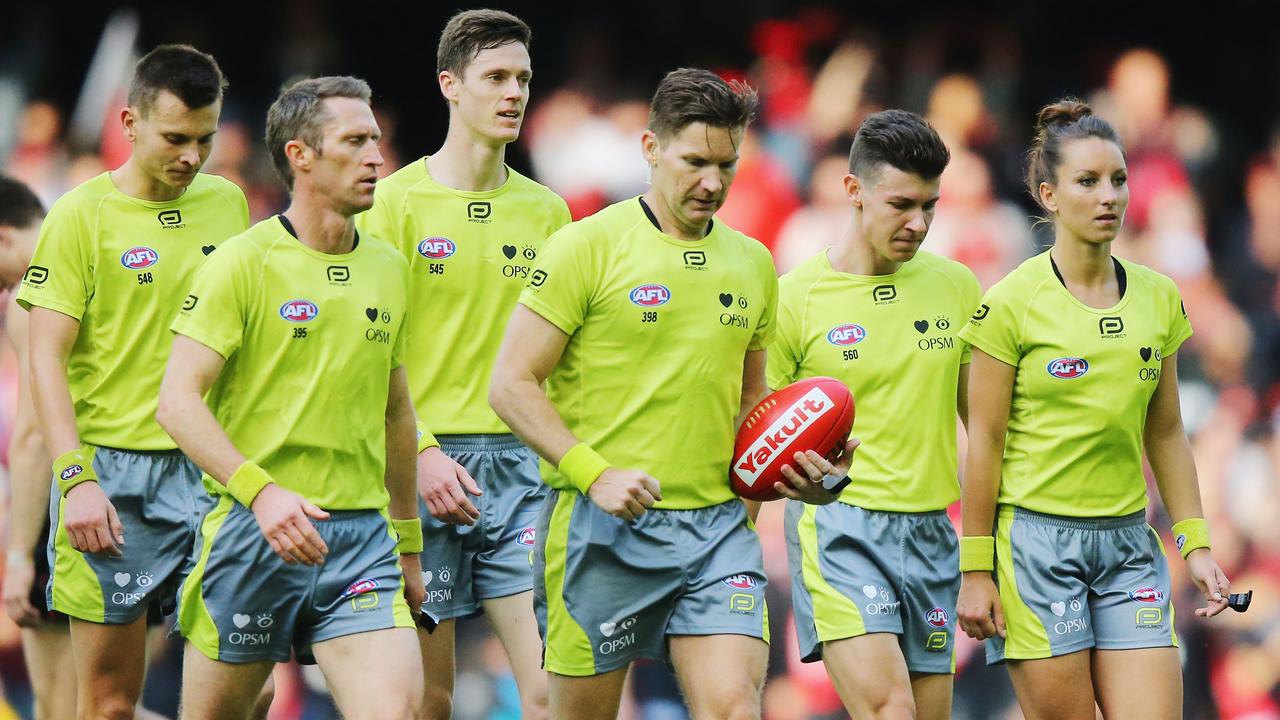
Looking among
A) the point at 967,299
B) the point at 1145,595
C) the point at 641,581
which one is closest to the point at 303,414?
the point at 641,581

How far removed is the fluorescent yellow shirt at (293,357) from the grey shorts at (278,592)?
0.17 metres

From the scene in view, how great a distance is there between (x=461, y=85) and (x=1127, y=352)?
9.24 feet

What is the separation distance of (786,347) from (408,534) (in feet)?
5.33

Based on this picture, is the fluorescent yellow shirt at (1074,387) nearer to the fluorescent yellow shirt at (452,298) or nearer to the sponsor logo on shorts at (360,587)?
the fluorescent yellow shirt at (452,298)

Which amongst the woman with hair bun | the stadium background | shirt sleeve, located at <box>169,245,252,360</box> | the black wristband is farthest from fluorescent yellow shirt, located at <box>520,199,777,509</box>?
the stadium background

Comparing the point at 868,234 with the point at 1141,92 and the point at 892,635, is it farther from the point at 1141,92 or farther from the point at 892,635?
the point at 1141,92

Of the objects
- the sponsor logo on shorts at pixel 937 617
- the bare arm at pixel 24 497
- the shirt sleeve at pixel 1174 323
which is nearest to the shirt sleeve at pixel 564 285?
the sponsor logo on shorts at pixel 937 617

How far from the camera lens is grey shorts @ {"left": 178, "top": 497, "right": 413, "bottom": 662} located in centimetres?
575

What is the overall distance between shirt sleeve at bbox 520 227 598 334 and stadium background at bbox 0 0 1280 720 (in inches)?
228

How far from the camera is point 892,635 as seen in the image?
21.6ft

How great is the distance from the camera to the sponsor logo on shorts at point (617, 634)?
6.02 metres

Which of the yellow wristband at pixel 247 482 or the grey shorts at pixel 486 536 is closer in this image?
the yellow wristband at pixel 247 482

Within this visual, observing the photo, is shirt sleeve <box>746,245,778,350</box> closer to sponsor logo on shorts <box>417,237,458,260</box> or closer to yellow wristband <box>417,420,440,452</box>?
yellow wristband <box>417,420,440,452</box>

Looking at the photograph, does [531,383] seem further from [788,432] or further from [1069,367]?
[1069,367]
